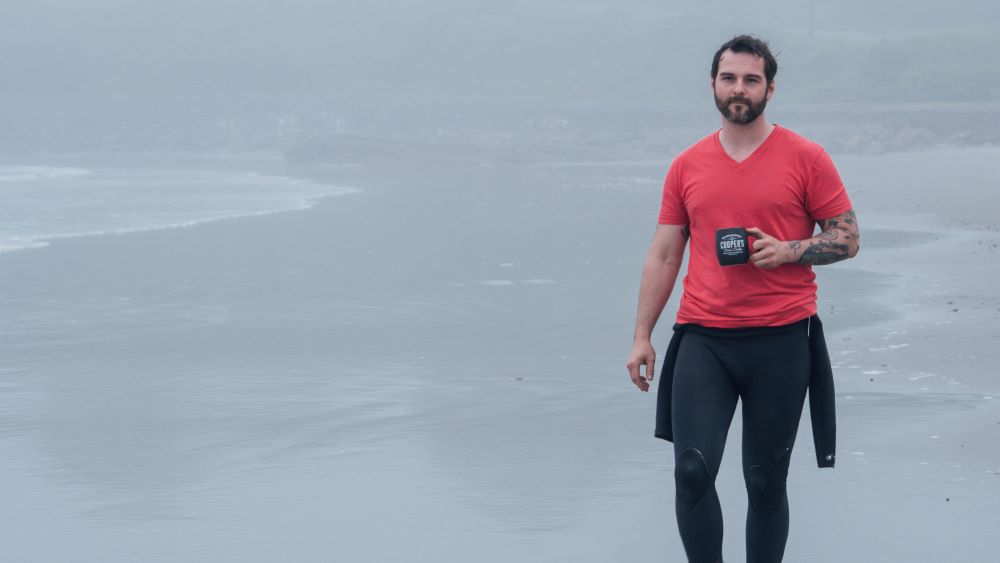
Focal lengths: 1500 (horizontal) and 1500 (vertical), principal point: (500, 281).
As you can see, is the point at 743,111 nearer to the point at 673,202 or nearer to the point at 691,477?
the point at 673,202

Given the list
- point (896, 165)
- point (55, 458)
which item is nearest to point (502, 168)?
point (896, 165)

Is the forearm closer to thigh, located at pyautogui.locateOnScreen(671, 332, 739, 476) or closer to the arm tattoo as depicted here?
thigh, located at pyautogui.locateOnScreen(671, 332, 739, 476)

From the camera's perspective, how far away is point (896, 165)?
2938 centimetres

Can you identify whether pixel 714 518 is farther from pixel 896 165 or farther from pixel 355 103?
pixel 355 103

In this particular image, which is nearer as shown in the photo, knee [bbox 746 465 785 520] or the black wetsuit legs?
the black wetsuit legs

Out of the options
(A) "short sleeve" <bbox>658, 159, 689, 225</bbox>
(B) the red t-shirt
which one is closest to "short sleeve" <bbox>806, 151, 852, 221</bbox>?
(B) the red t-shirt

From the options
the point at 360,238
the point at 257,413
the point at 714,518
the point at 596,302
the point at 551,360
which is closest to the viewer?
the point at 714,518

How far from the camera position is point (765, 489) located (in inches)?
165

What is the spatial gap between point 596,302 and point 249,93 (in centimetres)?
6550

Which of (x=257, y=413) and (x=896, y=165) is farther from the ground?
(x=257, y=413)

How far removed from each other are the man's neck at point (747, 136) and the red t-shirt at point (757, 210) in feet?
0.08

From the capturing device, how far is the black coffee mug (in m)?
3.92

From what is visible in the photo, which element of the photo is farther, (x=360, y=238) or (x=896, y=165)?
(x=896, y=165)

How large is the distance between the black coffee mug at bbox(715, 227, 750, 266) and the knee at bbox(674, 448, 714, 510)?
1.73 feet
